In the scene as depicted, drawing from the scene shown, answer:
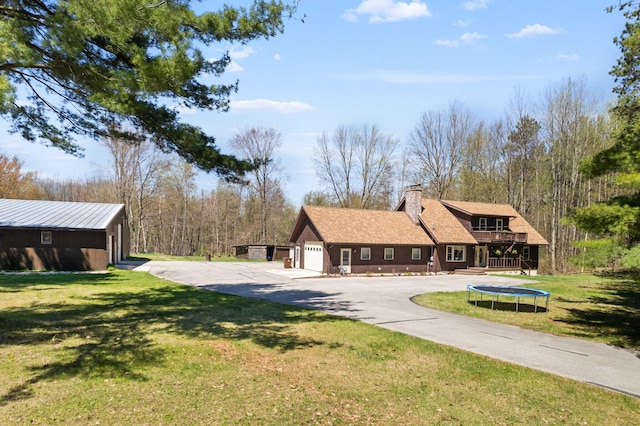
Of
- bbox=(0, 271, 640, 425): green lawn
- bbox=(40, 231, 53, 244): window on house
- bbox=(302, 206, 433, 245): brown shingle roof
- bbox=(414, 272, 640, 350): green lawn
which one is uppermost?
bbox=(302, 206, 433, 245): brown shingle roof

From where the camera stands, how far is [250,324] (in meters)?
11.4

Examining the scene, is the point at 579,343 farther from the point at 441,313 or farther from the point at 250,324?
the point at 250,324

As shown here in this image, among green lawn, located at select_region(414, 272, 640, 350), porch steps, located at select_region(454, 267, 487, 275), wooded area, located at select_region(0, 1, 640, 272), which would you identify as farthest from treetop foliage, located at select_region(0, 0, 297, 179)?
porch steps, located at select_region(454, 267, 487, 275)

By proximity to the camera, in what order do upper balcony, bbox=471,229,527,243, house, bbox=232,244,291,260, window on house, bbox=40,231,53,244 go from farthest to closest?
house, bbox=232,244,291,260 < upper balcony, bbox=471,229,527,243 < window on house, bbox=40,231,53,244

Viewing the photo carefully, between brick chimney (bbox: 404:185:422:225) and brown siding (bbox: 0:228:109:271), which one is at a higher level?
brick chimney (bbox: 404:185:422:225)

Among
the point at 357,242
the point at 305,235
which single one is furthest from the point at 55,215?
the point at 357,242

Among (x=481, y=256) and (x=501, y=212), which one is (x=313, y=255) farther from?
(x=501, y=212)

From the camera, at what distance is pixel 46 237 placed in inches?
943

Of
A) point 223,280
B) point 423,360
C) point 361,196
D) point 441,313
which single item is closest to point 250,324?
point 423,360

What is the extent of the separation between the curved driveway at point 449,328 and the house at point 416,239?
689 cm

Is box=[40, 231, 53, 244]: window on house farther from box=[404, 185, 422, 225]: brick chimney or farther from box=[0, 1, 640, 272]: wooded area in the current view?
box=[404, 185, 422, 225]: brick chimney

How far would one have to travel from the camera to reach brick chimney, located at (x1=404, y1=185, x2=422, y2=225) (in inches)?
1341

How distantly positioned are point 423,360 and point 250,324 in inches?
197

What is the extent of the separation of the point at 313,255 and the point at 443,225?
11.5 metres
